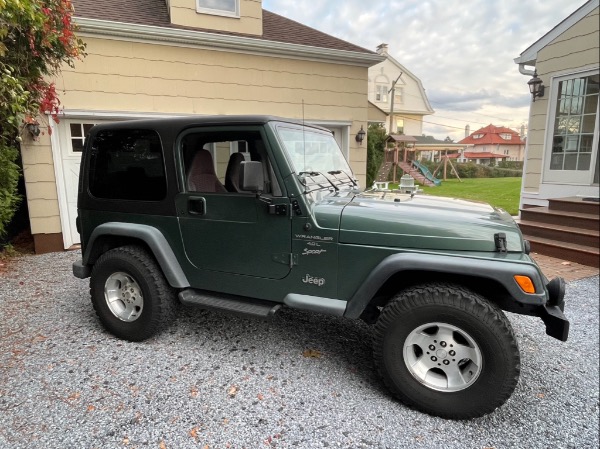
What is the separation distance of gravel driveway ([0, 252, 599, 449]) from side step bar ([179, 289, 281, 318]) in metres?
0.46

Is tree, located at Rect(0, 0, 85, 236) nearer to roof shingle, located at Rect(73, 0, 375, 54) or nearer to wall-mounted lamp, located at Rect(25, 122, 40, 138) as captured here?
wall-mounted lamp, located at Rect(25, 122, 40, 138)

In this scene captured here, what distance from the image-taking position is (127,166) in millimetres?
2971

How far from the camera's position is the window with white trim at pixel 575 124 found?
6.20 metres

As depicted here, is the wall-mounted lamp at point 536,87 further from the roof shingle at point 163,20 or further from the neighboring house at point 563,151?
the roof shingle at point 163,20

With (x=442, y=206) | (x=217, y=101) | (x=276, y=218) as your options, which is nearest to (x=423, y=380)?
(x=442, y=206)

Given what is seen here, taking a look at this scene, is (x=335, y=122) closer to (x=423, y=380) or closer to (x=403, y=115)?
(x=423, y=380)

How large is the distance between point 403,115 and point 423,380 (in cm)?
2930

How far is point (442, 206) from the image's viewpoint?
2.51 metres

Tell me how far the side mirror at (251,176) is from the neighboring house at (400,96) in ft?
82.7

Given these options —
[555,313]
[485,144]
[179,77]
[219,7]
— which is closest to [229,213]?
[555,313]

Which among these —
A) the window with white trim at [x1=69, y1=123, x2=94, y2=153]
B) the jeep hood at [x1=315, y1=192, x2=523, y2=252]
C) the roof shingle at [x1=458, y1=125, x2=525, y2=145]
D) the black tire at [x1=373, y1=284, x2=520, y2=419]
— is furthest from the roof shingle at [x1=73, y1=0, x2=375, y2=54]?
the roof shingle at [x1=458, y1=125, x2=525, y2=145]

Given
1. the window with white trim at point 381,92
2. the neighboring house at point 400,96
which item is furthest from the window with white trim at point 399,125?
the window with white trim at point 381,92

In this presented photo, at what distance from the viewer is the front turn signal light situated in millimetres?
1969

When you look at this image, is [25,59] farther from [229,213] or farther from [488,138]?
[488,138]
